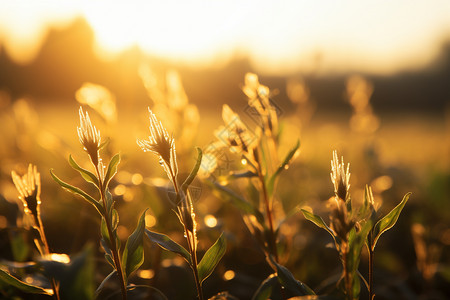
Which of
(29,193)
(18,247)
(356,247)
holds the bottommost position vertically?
(18,247)

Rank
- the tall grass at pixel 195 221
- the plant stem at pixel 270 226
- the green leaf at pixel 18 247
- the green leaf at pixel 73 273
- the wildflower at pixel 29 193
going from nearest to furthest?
the green leaf at pixel 73 273 < the tall grass at pixel 195 221 < the wildflower at pixel 29 193 < the plant stem at pixel 270 226 < the green leaf at pixel 18 247

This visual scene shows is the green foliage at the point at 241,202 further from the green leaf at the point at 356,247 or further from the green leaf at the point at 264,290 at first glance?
the green leaf at the point at 356,247

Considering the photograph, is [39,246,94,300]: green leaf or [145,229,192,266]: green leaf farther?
[145,229,192,266]: green leaf

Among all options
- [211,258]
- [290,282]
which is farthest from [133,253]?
[290,282]

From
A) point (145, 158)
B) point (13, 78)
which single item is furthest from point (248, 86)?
point (13, 78)

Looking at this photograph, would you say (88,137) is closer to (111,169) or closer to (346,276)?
(111,169)

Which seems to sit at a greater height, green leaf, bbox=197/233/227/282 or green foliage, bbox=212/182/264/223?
green foliage, bbox=212/182/264/223

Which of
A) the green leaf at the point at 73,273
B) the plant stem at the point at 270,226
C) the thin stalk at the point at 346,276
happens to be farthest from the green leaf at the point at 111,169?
the thin stalk at the point at 346,276

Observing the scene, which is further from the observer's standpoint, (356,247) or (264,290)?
(264,290)

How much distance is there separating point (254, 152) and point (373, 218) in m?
0.45

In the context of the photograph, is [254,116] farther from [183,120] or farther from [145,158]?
[145,158]

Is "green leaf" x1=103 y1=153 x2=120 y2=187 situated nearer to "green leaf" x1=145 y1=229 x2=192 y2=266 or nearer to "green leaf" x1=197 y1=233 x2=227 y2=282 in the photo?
"green leaf" x1=145 y1=229 x2=192 y2=266

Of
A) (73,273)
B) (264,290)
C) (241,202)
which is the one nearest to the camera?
(73,273)

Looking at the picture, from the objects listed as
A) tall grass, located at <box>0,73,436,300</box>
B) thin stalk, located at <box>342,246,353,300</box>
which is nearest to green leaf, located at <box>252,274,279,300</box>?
tall grass, located at <box>0,73,436,300</box>
